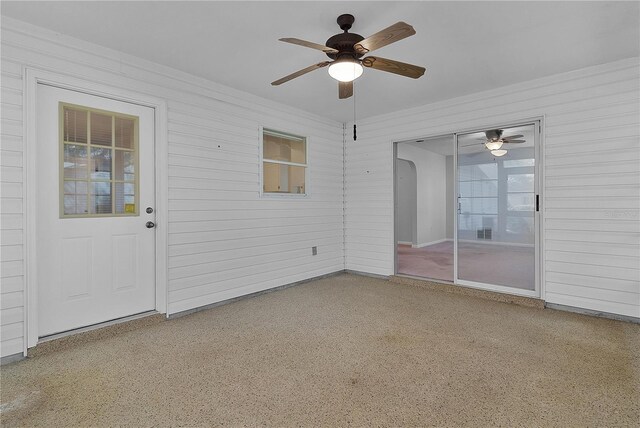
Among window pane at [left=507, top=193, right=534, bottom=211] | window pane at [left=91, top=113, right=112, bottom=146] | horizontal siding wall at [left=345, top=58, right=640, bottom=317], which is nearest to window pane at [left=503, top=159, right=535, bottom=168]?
horizontal siding wall at [left=345, top=58, right=640, bottom=317]

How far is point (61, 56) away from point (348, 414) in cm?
361

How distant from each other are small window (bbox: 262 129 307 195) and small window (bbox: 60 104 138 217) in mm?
1686

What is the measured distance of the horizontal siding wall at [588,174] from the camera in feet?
11.0

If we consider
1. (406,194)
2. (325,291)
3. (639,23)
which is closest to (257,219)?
(325,291)

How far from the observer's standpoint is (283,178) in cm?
486

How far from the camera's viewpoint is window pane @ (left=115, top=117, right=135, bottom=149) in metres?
3.20

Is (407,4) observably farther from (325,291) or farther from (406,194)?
(406,194)

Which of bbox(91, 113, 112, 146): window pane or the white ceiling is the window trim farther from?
bbox(91, 113, 112, 146): window pane

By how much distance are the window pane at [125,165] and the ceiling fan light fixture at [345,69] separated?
2196mm

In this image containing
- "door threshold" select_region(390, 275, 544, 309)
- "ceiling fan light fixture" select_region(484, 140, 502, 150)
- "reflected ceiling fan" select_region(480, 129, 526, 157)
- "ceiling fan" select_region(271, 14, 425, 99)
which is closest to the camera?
"ceiling fan" select_region(271, 14, 425, 99)

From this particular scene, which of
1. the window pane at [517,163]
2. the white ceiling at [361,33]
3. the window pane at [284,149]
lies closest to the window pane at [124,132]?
the white ceiling at [361,33]

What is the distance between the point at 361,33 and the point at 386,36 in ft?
2.29

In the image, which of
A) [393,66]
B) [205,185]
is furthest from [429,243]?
[393,66]

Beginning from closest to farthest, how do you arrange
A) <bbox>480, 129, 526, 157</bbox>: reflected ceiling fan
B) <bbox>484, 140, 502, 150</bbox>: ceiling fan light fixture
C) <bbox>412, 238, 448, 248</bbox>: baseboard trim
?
1. <bbox>480, 129, 526, 157</bbox>: reflected ceiling fan
2. <bbox>484, 140, 502, 150</bbox>: ceiling fan light fixture
3. <bbox>412, 238, 448, 248</bbox>: baseboard trim
